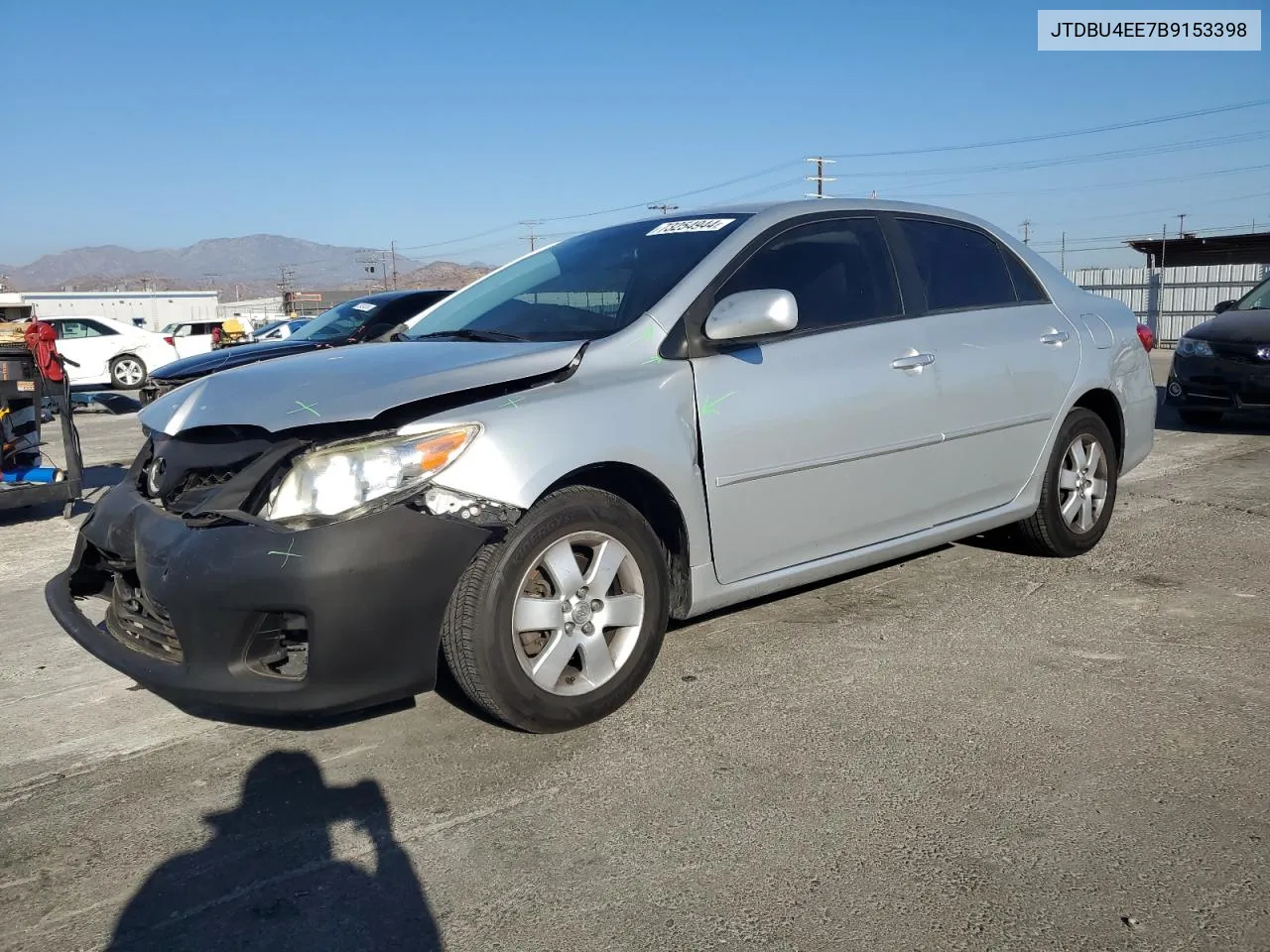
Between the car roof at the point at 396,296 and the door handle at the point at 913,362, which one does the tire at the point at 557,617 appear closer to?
the door handle at the point at 913,362

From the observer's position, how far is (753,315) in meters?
3.39

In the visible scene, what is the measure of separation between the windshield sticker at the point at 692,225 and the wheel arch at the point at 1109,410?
2.07m

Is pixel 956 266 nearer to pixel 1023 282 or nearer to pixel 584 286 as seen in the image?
pixel 1023 282

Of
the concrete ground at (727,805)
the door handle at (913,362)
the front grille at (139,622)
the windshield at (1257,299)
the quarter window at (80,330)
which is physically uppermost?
the quarter window at (80,330)

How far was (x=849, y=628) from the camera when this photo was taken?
13.5ft

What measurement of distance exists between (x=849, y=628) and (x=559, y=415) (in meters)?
1.69

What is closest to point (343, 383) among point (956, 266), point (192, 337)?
point (956, 266)

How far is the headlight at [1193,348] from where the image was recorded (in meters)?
9.55

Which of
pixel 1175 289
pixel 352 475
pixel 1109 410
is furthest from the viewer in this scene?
pixel 1175 289

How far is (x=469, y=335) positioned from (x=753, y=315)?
1.12 m

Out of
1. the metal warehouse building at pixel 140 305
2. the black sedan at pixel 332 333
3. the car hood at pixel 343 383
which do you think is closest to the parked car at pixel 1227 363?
the black sedan at pixel 332 333

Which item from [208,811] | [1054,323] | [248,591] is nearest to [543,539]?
[248,591]

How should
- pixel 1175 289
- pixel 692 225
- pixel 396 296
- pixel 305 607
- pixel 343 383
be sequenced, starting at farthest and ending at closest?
pixel 1175 289
pixel 396 296
pixel 692 225
pixel 343 383
pixel 305 607

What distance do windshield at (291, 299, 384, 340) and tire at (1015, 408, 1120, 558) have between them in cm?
693
